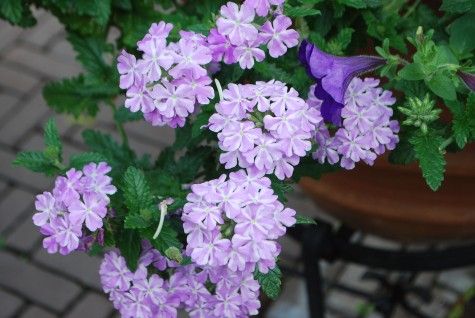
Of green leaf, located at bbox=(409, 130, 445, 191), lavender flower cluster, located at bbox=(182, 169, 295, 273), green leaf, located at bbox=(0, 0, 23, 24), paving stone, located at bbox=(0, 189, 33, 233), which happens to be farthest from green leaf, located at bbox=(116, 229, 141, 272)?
paving stone, located at bbox=(0, 189, 33, 233)

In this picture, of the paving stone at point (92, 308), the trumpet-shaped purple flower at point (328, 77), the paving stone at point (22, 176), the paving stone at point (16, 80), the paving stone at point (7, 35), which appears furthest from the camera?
the paving stone at point (7, 35)

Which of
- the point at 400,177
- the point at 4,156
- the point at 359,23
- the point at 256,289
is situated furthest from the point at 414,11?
the point at 4,156

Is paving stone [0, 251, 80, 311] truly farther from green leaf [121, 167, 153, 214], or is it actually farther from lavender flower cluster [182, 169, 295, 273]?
lavender flower cluster [182, 169, 295, 273]

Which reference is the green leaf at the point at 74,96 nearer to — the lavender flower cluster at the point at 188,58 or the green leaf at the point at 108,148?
the green leaf at the point at 108,148

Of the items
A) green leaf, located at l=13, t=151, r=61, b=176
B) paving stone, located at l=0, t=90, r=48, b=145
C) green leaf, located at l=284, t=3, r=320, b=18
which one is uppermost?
green leaf, located at l=284, t=3, r=320, b=18

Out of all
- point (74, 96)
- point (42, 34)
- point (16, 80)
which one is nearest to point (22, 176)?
point (16, 80)

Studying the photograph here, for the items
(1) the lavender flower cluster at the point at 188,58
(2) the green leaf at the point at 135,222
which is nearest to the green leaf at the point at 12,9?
(1) the lavender flower cluster at the point at 188,58

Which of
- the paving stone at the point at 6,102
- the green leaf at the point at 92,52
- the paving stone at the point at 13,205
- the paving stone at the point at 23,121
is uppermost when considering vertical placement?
the green leaf at the point at 92,52
